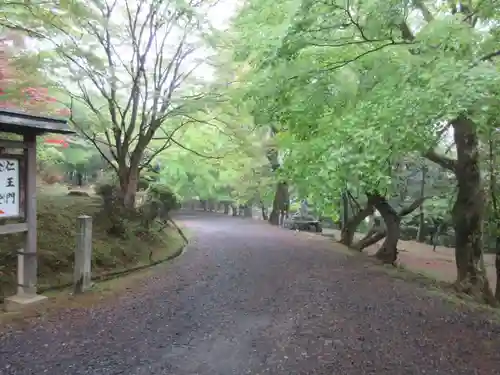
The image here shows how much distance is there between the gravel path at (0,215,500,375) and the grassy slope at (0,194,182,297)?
3.64 ft

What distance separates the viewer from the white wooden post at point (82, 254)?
6.74 metres

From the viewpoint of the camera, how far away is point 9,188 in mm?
5984

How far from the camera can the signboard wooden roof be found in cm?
555

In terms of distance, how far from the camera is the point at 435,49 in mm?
6004

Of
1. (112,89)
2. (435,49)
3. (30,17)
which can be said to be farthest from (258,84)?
(30,17)

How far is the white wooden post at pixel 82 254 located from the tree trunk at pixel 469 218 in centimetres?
738

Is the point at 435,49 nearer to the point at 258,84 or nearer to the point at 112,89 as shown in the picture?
the point at 258,84

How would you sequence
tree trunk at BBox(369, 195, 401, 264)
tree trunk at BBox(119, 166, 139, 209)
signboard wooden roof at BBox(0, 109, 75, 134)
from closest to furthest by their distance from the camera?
signboard wooden roof at BBox(0, 109, 75, 134), tree trunk at BBox(119, 166, 139, 209), tree trunk at BBox(369, 195, 401, 264)

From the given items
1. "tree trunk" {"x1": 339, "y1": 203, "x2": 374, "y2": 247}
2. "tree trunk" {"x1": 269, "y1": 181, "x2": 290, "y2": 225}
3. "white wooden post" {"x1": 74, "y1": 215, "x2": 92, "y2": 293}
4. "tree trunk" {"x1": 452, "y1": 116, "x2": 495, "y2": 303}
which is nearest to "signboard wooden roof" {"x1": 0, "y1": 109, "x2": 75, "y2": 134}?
"white wooden post" {"x1": 74, "y1": 215, "x2": 92, "y2": 293}

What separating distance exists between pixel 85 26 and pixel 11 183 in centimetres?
460

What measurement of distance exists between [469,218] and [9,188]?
875 centimetres

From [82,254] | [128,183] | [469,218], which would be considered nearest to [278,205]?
[128,183]

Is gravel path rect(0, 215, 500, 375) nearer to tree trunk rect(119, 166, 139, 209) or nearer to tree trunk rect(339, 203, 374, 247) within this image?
tree trunk rect(119, 166, 139, 209)

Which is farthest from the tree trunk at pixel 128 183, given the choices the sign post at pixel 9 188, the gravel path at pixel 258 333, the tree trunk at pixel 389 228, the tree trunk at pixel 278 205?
the tree trunk at pixel 278 205
